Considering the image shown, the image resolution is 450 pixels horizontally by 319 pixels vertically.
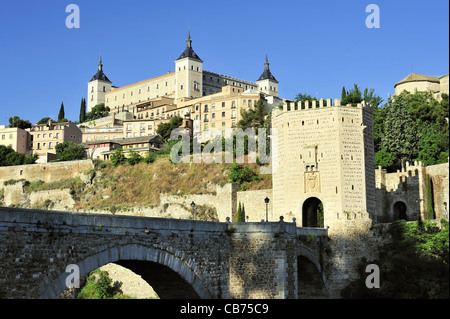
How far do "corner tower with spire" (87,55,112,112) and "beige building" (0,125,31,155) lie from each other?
31.1 meters

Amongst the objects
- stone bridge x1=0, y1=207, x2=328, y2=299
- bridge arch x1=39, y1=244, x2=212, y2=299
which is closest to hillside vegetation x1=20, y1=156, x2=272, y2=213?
stone bridge x1=0, y1=207, x2=328, y2=299

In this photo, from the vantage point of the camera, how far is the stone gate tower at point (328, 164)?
35.2 meters

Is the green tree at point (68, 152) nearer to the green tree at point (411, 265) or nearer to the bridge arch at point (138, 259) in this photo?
the green tree at point (411, 265)

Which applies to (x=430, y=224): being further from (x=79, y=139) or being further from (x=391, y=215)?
(x=79, y=139)

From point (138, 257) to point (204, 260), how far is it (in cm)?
359

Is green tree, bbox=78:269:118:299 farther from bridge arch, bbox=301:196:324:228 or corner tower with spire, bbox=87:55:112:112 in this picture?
corner tower with spire, bbox=87:55:112:112

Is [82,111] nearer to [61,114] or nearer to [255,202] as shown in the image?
[61,114]

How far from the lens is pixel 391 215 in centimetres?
4422

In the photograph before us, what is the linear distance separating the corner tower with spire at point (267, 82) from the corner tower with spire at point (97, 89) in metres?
34.6

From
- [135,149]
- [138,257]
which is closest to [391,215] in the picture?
[138,257]

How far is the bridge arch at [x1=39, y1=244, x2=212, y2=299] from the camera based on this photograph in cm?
1700

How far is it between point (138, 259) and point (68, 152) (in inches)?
2605

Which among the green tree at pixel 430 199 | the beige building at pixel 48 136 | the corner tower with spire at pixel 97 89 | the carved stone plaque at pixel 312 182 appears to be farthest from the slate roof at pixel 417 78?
the corner tower with spire at pixel 97 89

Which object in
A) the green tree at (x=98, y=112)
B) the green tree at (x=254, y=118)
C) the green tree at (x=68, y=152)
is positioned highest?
the green tree at (x=98, y=112)
